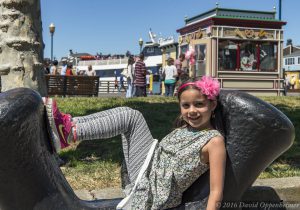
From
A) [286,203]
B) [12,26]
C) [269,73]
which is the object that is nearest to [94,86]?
[269,73]

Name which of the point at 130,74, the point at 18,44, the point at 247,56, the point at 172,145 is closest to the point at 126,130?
the point at 172,145

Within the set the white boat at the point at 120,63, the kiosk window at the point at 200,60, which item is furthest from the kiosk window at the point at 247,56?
the white boat at the point at 120,63

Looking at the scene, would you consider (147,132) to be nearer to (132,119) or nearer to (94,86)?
(132,119)

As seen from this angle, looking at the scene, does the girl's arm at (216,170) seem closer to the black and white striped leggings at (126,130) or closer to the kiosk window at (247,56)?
the black and white striped leggings at (126,130)

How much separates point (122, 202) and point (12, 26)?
7.68 ft

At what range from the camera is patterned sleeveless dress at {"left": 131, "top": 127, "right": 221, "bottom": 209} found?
234cm

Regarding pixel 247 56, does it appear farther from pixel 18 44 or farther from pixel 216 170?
pixel 216 170

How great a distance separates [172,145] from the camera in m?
2.45

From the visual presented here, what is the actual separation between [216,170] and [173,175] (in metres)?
0.24

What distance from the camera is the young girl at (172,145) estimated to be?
7.55ft

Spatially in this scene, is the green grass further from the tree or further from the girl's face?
the girl's face

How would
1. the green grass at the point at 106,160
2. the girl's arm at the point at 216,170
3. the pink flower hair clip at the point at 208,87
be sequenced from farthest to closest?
1. the green grass at the point at 106,160
2. the pink flower hair clip at the point at 208,87
3. the girl's arm at the point at 216,170

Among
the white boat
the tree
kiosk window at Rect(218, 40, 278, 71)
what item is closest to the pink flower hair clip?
the tree

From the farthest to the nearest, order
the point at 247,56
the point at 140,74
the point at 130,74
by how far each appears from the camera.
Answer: the point at 247,56 → the point at 130,74 → the point at 140,74
